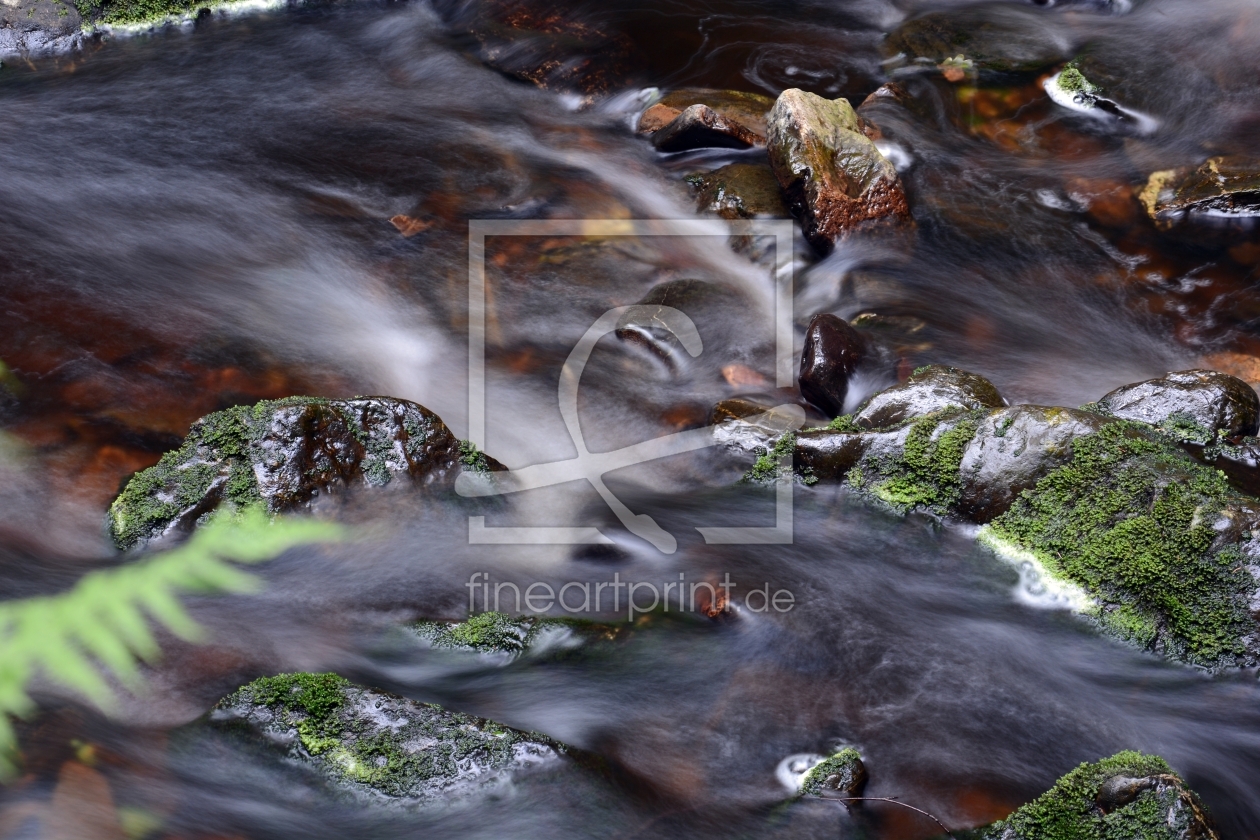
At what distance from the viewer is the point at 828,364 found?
7535 millimetres

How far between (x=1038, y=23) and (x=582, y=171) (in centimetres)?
643

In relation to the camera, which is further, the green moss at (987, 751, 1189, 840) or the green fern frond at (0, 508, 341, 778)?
the green fern frond at (0, 508, 341, 778)

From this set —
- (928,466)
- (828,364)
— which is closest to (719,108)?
(828,364)

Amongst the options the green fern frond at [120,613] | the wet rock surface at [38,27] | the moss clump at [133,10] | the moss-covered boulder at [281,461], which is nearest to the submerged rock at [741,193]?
the moss-covered boulder at [281,461]

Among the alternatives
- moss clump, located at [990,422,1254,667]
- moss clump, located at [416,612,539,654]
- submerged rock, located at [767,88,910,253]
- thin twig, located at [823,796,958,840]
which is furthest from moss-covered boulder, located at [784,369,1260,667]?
submerged rock, located at [767,88,910,253]

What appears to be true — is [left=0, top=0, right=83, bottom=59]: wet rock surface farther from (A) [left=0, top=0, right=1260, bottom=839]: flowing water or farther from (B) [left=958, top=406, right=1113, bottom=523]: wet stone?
(B) [left=958, top=406, right=1113, bottom=523]: wet stone

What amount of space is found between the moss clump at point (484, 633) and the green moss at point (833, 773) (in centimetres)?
165

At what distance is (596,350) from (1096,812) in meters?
5.19

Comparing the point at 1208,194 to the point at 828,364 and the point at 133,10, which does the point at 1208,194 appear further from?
the point at 133,10

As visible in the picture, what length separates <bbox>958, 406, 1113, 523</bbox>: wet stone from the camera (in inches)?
238

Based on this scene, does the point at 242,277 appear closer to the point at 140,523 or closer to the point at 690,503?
the point at 140,523

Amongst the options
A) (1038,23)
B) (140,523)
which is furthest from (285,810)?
(1038,23)

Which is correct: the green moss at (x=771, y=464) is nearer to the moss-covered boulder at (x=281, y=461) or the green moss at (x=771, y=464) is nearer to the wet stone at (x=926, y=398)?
the wet stone at (x=926, y=398)

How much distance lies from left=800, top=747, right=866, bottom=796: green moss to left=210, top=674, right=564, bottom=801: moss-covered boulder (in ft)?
3.95
